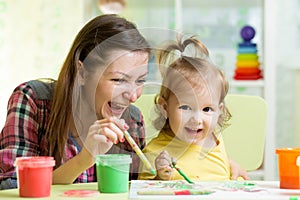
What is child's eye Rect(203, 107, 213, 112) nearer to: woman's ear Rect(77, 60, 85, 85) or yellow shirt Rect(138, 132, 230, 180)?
yellow shirt Rect(138, 132, 230, 180)

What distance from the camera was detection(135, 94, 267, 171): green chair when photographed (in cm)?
175

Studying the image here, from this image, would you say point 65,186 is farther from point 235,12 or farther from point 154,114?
point 235,12

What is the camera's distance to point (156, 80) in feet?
3.83

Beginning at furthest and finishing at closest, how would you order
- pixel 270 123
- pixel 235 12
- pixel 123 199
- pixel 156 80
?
1. pixel 235 12
2. pixel 270 123
3. pixel 156 80
4. pixel 123 199

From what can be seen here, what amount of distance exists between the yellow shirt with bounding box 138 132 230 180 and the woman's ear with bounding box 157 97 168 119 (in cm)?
5

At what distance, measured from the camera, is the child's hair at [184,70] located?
1.15 m

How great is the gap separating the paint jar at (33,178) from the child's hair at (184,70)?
297mm

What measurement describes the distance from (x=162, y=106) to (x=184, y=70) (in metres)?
0.09

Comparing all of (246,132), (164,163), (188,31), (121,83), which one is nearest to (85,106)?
(121,83)

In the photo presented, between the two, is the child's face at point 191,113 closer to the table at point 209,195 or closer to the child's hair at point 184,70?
the child's hair at point 184,70

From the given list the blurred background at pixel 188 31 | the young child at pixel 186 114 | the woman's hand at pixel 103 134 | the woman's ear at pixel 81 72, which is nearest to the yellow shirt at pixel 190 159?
the young child at pixel 186 114

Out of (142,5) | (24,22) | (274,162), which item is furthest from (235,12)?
(24,22)

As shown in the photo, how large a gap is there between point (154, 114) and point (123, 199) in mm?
293

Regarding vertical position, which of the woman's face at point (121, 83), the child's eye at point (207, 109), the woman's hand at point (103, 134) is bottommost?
the woman's hand at point (103, 134)
